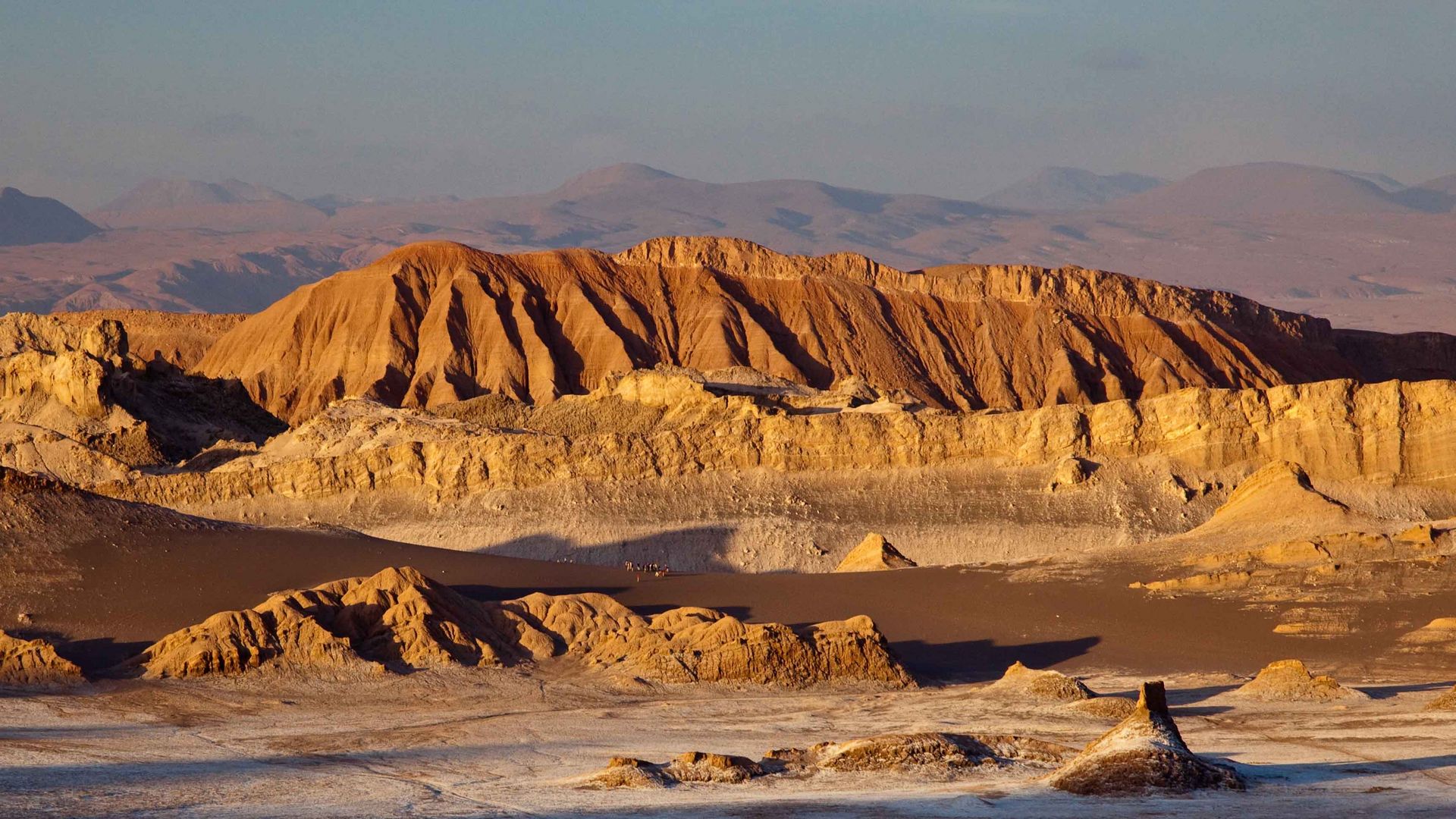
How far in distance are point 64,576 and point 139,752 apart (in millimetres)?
13838

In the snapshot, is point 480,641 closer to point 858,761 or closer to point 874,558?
point 858,761

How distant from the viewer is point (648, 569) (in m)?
47.5

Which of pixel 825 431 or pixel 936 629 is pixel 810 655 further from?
pixel 825 431

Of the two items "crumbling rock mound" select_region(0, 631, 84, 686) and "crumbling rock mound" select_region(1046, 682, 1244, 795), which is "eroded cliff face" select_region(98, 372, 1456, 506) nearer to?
"crumbling rock mound" select_region(0, 631, 84, 686)

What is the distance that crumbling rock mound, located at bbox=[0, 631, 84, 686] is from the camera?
3019 centimetres

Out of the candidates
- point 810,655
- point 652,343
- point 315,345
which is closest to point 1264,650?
point 810,655

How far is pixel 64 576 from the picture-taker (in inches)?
1462

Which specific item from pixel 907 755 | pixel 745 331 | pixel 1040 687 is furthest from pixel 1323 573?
pixel 745 331

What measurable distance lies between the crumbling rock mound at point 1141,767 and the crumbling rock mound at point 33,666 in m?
16.8

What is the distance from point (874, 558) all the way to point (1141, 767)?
2571cm

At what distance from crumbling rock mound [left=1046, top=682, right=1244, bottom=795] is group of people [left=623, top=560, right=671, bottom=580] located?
22596 mm

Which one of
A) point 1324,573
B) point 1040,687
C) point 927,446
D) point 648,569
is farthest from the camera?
point 927,446

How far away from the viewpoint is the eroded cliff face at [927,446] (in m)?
51.4

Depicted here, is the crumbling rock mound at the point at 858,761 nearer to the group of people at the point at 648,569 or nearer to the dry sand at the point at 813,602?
the dry sand at the point at 813,602
